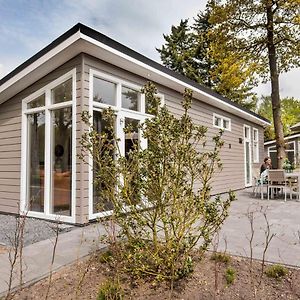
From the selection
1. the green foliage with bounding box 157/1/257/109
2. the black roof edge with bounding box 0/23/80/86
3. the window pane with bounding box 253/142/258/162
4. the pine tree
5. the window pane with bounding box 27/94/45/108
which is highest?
the green foliage with bounding box 157/1/257/109

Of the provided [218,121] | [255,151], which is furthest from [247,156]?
[218,121]

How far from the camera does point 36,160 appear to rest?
6.13 meters

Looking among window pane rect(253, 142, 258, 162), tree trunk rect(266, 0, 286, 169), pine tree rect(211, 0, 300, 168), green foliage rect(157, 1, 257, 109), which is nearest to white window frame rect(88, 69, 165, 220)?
tree trunk rect(266, 0, 286, 169)

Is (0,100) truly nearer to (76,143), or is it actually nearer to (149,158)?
(76,143)

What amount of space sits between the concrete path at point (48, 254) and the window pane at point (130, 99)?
8.66 feet

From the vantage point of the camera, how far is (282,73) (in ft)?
42.7

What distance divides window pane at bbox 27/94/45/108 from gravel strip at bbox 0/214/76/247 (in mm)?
2304

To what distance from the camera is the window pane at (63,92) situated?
18.2 feet

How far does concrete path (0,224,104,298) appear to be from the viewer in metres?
3.18

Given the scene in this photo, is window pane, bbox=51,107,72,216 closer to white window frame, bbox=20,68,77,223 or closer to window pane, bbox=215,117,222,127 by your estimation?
white window frame, bbox=20,68,77,223

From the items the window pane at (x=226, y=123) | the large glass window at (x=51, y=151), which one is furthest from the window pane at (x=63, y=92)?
the window pane at (x=226, y=123)

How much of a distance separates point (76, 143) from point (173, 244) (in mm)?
3067

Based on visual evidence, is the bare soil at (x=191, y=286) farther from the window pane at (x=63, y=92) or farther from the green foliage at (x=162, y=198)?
the window pane at (x=63, y=92)

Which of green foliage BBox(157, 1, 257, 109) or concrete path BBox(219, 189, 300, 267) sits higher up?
green foliage BBox(157, 1, 257, 109)
